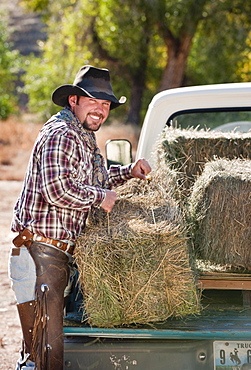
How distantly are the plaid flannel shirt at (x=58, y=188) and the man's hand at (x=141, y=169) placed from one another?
1.50 feet

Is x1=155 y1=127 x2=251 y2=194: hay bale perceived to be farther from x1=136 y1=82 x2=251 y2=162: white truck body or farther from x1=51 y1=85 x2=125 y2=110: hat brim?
x1=51 y1=85 x2=125 y2=110: hat brim

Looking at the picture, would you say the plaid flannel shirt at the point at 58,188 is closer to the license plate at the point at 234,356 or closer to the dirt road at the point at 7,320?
the license plate at the point at 234,356

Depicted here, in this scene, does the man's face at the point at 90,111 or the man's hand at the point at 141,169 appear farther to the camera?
the man's hand at the point at 141,169

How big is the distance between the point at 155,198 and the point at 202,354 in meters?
0.88

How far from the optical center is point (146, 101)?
24.7 meters

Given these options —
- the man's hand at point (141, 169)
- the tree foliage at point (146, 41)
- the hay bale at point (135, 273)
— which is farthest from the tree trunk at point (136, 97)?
the hay bale at point (135, 273)

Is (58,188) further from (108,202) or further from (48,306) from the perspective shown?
(48,306)

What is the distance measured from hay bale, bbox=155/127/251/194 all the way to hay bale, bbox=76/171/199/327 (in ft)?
3.00

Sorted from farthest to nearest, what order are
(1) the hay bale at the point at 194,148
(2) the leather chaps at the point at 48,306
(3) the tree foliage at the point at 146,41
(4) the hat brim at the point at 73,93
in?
(3) the tree foliage at the point at 146,41
(1) the hay bale at the point at 194,148
(4) the hat brim at the point at 73,93
(2) the leather chaps at the point at 48,306

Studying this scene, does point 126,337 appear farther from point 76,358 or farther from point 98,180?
point 98,180

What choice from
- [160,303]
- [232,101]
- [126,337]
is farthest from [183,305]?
[232,101]

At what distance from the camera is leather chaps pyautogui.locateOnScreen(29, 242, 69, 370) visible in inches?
123

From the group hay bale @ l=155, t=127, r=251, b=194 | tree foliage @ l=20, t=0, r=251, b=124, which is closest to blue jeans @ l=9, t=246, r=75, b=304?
hay bale @ l=155, t=127, r=251, b=194

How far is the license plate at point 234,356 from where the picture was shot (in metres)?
2.99
